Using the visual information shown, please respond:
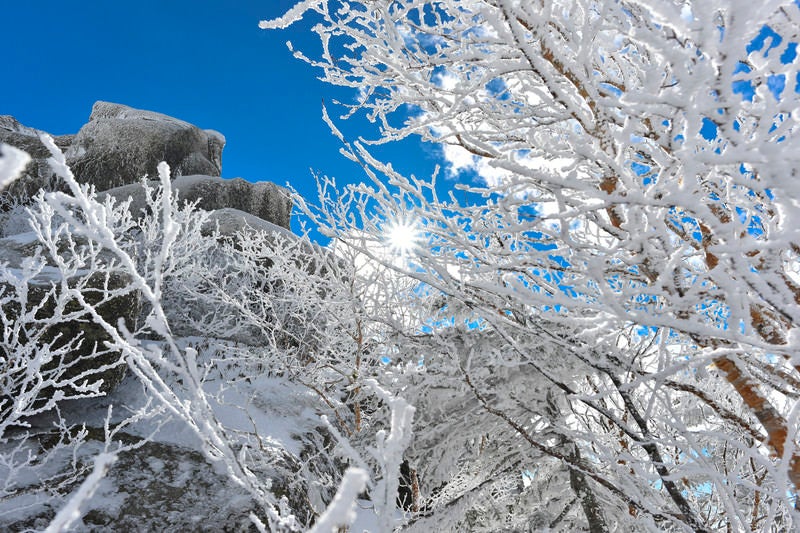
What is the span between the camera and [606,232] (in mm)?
2988

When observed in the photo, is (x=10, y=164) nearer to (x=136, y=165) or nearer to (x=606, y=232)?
(x=606, y=232)

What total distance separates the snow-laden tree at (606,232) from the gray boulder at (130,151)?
1912 centimetres

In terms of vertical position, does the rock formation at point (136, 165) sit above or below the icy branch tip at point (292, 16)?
above

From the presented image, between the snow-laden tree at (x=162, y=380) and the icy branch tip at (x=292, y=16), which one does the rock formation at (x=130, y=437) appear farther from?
the icy branch tip at (x=292, y=16)

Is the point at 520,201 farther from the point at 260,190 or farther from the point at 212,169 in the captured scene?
the point at 212,169

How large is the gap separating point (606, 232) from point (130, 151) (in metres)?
A: 23.4

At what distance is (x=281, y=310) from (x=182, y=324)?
2.79 metres

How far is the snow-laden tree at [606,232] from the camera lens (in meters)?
1.24

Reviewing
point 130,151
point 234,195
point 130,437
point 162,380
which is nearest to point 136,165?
point 130,151

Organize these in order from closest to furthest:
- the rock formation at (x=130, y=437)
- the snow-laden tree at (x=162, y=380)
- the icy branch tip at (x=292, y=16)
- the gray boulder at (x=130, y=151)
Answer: the snow-laden tree at (x=162, y=380) → the icy branch tip at (x=292, y=16) → the rock formation at (x=130, y=437) → the gray boulder at (x=130, y=151)

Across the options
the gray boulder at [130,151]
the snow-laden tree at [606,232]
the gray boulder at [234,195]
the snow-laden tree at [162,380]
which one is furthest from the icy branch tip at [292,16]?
the gray boulder at [130,151]

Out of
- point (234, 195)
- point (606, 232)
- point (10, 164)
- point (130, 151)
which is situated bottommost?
point (10, 164)

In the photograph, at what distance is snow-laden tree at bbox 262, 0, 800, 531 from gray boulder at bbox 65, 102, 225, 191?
19.1 metres

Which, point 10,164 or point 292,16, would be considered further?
point 292,16
